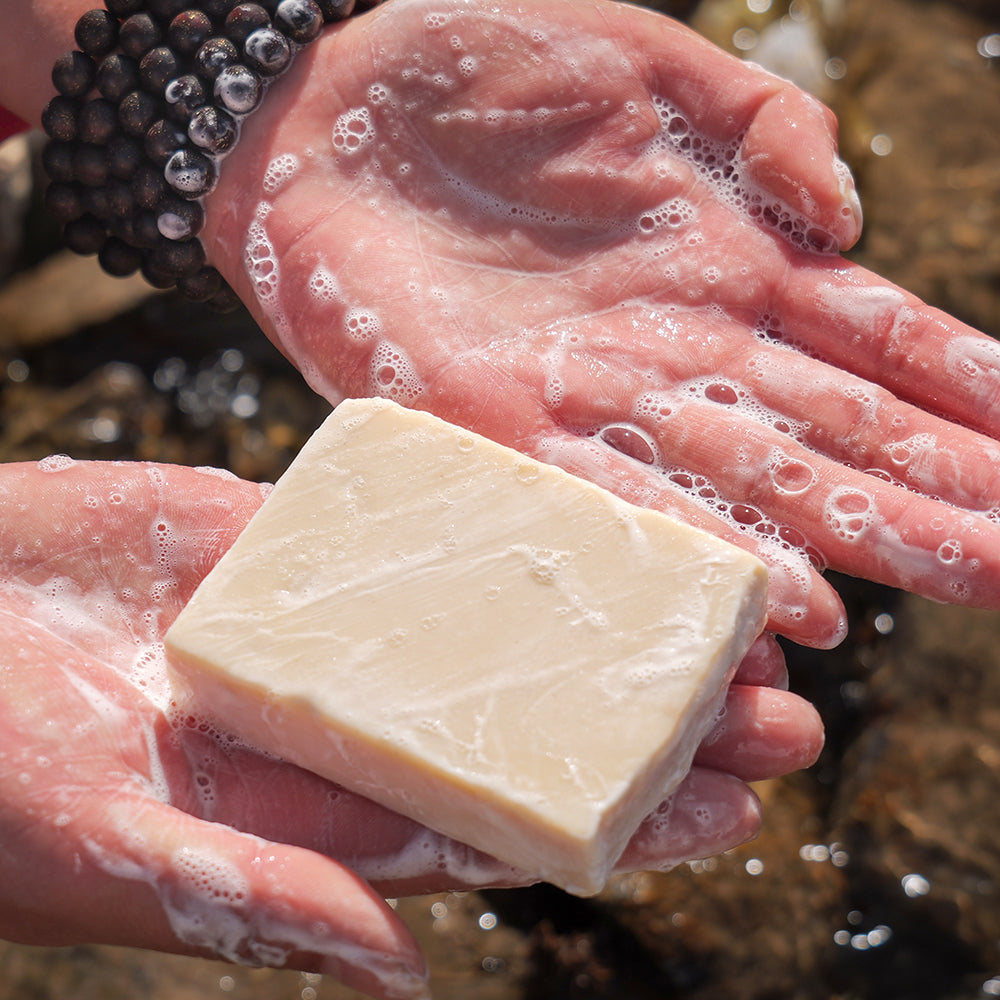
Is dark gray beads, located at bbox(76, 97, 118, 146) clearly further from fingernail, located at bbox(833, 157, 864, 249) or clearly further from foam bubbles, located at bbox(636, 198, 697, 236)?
fingernail, located at bbox(833, 157, 864, 249)

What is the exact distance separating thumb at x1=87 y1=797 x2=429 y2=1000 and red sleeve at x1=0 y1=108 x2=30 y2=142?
6.21 feet

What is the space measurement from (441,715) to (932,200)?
3.08 metres

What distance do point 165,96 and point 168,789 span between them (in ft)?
5.01

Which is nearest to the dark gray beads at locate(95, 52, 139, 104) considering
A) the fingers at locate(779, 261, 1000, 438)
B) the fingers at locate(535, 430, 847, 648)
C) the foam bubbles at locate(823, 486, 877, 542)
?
the fingers at locate(535, 430, 847, 648)

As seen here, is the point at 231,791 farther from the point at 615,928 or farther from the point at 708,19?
the point at 708,19

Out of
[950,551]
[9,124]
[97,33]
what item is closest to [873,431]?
[950,551]

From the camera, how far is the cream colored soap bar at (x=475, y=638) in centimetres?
157

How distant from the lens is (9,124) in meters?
2.54

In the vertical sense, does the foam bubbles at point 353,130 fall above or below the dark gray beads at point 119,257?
above

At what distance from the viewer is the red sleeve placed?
8.28 ft

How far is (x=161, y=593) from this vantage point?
6.35 ft

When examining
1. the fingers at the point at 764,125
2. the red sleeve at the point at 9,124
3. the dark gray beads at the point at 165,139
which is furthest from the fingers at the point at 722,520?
the red sleeve at the point at 9,124

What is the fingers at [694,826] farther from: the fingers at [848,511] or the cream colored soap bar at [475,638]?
the fingers at [848,511]

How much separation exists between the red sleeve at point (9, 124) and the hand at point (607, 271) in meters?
0.70
